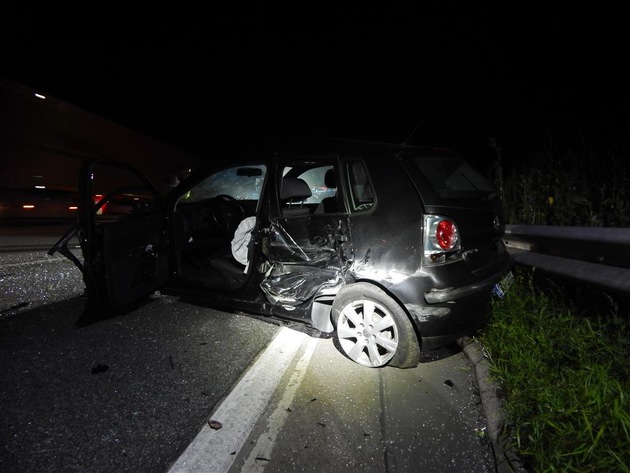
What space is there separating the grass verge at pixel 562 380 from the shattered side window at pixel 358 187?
1380mm

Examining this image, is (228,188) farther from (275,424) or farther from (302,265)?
(275,424)

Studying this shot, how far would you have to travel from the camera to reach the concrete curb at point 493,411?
5.03 ft

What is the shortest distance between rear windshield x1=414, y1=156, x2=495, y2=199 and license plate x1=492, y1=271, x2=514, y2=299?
724 mm

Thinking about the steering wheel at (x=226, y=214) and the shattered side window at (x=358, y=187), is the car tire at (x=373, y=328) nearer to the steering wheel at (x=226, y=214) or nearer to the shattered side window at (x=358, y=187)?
the shattered side window at (x=358, y=187)

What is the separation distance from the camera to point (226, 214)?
3750mm

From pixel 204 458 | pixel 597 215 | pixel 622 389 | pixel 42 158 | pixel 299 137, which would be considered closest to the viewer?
pixel 204 458

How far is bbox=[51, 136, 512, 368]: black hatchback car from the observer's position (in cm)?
216

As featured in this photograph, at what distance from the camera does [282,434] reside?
1772 millimetres

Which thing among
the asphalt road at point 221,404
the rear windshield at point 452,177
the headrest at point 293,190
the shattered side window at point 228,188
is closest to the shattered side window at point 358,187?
the rear windshield at point 452,177

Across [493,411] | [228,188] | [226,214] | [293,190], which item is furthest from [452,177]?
[228,188]

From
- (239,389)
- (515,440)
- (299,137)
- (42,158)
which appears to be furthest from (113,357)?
(42,158)

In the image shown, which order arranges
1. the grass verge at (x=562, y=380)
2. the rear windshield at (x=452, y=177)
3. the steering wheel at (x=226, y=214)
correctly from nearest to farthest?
the grass verge at (x=562, y=380) < the rear windshield at (x=452, y=177) < the steering wheel at (x=226, y=214)

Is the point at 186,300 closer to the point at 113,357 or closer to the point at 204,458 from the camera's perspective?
the point at 113,357

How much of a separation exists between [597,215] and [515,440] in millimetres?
2470
